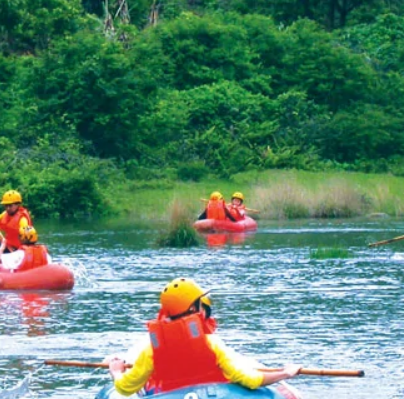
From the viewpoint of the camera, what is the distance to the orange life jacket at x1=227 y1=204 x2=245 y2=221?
3331 cm

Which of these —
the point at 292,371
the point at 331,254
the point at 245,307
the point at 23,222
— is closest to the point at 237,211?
the point at 331,254

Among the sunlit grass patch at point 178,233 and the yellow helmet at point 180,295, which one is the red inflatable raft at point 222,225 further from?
the yellow helmet at point 180,295

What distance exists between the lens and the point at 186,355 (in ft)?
32.6

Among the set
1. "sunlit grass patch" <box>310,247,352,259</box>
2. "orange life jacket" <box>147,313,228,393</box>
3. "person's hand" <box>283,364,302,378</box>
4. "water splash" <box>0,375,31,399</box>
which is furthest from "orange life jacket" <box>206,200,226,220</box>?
"person's hand" <box>283,364,302,378</box>

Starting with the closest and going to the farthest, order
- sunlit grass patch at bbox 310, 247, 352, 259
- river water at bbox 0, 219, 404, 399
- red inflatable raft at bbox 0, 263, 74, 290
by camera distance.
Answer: river water at bbox 0, 219, 404, 399 → red inflatable raft at bbox 0, 263, 74, 290 → sunlit grass patch at bbox 310, 247, 352, 259

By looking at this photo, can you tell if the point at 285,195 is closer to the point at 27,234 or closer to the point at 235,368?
the point at 27,234

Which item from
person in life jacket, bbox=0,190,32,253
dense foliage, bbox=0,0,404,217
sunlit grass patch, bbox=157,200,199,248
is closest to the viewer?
person in life jacket, bbox=0,190,32,253

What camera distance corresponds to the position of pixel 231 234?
32.6 m

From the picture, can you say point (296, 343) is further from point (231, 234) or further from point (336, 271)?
point (231, 234)

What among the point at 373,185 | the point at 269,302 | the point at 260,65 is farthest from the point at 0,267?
the point at 260,65

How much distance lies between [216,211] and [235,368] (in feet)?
77.5

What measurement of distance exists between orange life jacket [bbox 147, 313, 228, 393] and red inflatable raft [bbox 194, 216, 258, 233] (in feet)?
74.1

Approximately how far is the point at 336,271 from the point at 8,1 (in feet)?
80.5

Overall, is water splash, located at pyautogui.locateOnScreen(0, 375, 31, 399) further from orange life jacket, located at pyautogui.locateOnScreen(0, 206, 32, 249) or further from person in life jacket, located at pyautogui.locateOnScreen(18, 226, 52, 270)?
orange life jacket, located at pyautogui.locateOnScreen(0, 206, 32, 249)
